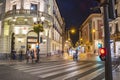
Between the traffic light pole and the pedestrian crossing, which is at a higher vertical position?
the traffic light pole

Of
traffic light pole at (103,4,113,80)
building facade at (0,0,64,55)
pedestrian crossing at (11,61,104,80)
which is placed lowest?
pedestrian crossing at (11,61,104,80)

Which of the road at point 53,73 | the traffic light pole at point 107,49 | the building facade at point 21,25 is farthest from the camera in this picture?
the building facade at point 21,25

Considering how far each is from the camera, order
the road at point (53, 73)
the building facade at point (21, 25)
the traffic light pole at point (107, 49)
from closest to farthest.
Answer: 1. the traffic light pole at point (107, 49)
2. the road at point (53, 73)
3. the building facade at point (21, 25)

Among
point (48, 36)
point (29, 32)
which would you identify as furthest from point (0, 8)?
point (48, 36)

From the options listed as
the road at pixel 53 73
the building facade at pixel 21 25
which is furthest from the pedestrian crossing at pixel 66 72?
the building facade at pixel 21 25

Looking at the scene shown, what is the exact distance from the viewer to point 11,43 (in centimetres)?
3081

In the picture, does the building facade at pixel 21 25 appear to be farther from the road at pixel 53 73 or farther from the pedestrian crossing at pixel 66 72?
the road at pixel 53 73

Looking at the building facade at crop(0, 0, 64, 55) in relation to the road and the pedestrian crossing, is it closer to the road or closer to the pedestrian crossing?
the pedestrian crossing

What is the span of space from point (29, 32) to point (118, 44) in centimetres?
1783

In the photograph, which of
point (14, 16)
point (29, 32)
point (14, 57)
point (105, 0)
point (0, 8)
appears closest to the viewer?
point (105, 0)

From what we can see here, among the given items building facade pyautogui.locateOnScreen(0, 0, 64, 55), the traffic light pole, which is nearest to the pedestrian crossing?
the traffic light pole

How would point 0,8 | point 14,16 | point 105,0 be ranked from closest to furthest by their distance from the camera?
point 105,0, point 14,16, point 0,8

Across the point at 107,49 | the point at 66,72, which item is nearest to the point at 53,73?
the point at 66,72

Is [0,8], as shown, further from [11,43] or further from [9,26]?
[11,43]
